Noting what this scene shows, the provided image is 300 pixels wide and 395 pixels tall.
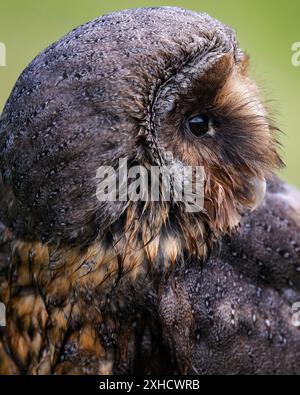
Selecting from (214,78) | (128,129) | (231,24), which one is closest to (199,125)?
(214,78)

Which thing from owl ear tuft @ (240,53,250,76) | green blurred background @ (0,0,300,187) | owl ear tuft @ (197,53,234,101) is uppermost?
green blurred background @ (0,0,300,187)

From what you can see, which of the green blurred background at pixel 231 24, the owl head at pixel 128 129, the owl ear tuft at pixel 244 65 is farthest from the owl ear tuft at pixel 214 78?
the green blurred background at pixel 231 24

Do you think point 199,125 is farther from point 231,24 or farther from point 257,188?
point 231,24

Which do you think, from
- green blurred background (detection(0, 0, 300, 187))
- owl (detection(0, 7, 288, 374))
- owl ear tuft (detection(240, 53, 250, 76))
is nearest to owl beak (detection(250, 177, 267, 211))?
owl (detection(0, 7, 288, 374))

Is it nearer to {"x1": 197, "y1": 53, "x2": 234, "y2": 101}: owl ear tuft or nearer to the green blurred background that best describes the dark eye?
{"x1": 197, "y1": 53, "x2": 234, "y2": 101}: owl ear tuft


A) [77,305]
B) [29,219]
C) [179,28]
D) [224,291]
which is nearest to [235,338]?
[224,291]

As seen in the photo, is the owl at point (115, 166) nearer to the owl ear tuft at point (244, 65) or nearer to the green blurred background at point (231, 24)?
the owl ear tuft at point (244, 65)

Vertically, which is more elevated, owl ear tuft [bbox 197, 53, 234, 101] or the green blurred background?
the green blurred background
